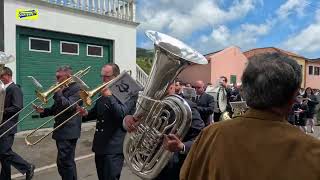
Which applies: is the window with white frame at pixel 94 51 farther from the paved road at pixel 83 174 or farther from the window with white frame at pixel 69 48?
the paved road at pixel 83 174

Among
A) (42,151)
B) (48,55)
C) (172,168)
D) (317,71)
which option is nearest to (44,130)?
(48,55)

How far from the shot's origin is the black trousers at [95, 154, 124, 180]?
4652mm

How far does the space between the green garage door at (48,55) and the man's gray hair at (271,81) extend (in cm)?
991

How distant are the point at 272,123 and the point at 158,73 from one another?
1811mm

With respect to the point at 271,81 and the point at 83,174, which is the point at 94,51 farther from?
the point at 271,81

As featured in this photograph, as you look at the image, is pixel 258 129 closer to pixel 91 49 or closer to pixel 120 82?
pixel 120 82

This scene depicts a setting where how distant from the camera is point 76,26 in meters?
12.7

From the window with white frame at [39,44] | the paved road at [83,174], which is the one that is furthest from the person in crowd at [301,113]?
the window with white frame at [39,44]

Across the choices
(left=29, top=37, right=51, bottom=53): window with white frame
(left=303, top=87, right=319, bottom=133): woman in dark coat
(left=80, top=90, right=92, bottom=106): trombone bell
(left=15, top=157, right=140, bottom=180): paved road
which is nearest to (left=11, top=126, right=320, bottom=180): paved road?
(left=15, top=157, right=140, bottom=180): paved road

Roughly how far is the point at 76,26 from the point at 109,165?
8.65 m

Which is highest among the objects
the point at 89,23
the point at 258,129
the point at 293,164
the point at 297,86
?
the point at 89,23

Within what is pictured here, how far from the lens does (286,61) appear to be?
75.7 inches

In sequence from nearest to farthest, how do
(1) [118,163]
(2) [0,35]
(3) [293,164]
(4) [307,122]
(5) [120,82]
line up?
1. (3) [293,164]
2. (5) [120,82]
3. (1) [118,163]
4. (2) [0,35]
5. (4) [307,122]

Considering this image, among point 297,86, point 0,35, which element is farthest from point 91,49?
point 297,86
